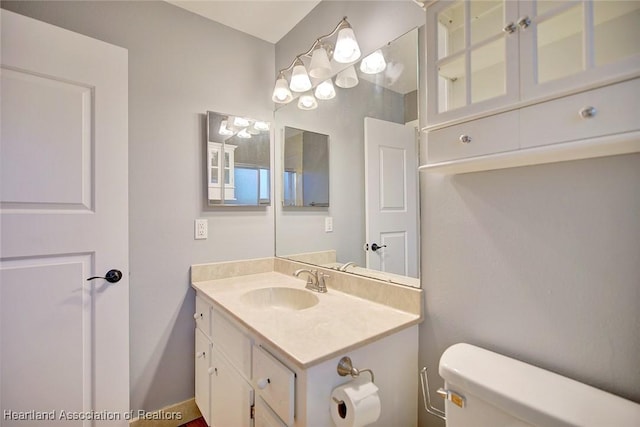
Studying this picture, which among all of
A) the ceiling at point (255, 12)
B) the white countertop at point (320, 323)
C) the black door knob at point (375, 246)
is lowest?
the white countertop at point (320, 323)

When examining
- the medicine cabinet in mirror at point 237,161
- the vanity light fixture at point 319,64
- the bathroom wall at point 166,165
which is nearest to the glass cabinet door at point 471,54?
the vanity light fixture at point 319,64

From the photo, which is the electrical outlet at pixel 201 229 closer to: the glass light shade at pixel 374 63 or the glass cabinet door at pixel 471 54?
the glass light shade at pixel 374 63

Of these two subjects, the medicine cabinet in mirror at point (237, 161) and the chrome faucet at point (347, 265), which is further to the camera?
the medicine cabinet in mirror at point (237, 161)

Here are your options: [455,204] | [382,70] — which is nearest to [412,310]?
[455,204]

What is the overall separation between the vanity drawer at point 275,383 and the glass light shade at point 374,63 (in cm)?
128

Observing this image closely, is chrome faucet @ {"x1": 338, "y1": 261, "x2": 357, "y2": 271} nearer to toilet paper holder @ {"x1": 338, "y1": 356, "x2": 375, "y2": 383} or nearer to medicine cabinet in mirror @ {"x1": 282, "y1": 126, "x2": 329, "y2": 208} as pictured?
medicine cabinet in mirror @ {"x1": 282, "y1": 126, "x2": 329, "y2": 208}

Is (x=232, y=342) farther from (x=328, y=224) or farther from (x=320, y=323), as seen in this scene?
(x=328, y=224)

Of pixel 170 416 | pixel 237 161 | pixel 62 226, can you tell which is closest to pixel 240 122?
pixel 237 161

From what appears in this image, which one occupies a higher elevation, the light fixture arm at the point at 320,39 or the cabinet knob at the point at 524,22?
the light fixture arm at the point at 320,39

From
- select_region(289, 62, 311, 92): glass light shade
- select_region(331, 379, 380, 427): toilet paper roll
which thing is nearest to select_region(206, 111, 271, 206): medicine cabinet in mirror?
select_region(289, 62, 311, 92): glass light shade

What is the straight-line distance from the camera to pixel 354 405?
2.55 feet

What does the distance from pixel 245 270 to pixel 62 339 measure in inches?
34.8

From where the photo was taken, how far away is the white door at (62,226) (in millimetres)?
1125

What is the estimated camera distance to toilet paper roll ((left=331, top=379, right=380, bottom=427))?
0.78 metres
